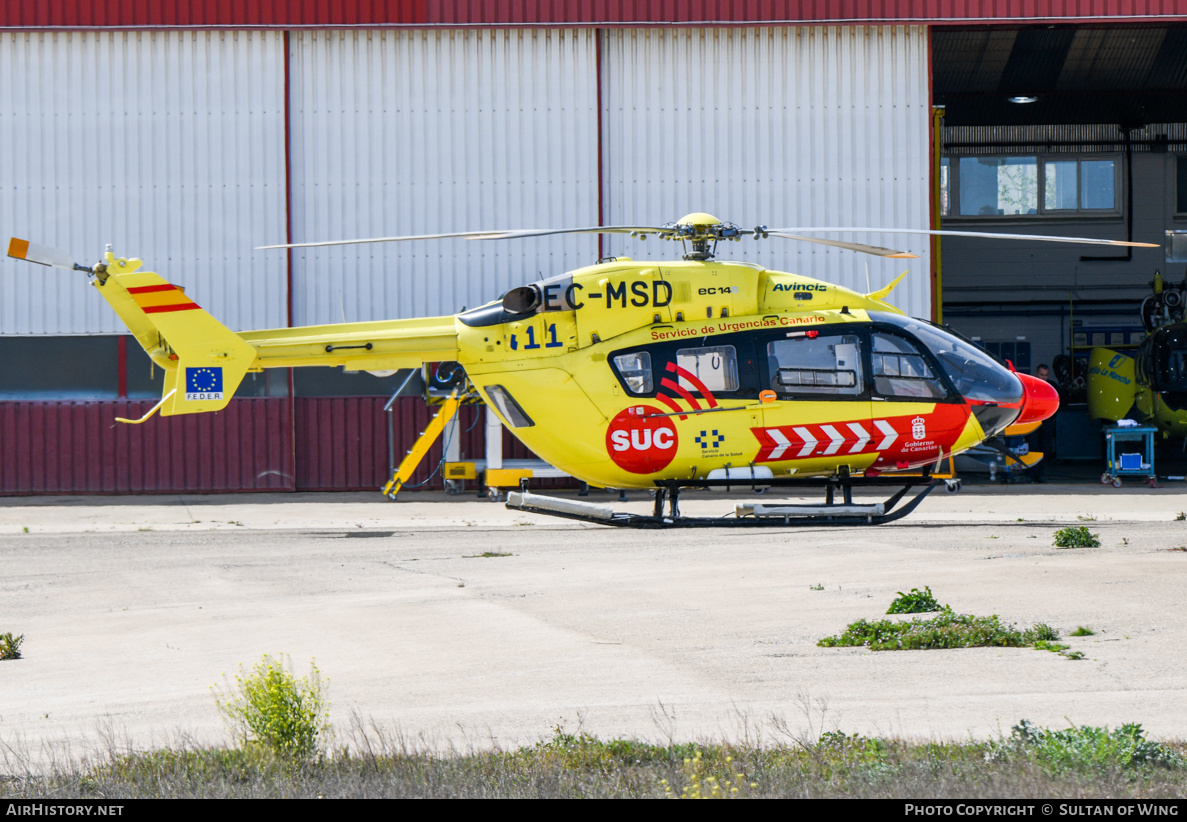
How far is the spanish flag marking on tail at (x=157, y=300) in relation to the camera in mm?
14094

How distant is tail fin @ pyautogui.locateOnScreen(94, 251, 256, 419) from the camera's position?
14.1 meters

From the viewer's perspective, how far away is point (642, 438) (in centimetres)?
1377

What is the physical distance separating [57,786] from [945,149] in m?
33.0

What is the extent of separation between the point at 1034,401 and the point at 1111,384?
15.7 metres

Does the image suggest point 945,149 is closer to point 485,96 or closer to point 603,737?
point 485,96

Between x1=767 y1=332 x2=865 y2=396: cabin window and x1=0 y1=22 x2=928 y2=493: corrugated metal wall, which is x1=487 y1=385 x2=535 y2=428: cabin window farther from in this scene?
x1=0 y1=22 x2=928 y2=493: corrugated metal wall

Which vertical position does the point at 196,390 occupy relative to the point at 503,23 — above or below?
below

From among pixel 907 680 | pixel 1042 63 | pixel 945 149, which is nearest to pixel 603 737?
pixel 907 680

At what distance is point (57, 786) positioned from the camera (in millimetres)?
4789

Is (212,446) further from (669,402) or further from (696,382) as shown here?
(696,382)

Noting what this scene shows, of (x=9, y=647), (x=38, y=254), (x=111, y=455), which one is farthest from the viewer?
(x=111, y=455)

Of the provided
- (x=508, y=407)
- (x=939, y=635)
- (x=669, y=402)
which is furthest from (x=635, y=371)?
(x=939, y=635)

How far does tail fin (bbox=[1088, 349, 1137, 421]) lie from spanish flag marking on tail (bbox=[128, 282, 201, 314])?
23.1 metres

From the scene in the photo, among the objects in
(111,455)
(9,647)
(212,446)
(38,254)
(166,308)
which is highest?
(38,254)
